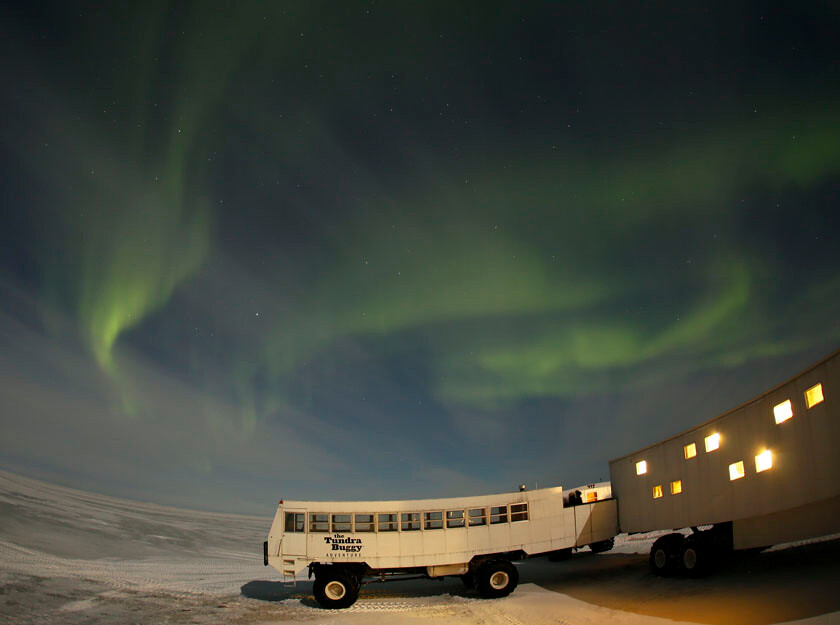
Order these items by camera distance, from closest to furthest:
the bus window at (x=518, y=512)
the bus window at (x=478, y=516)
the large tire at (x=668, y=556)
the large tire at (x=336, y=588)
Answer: the large tire at (x=668, y=556), the large tire at (x=336, y=588), the bus window at (x=478, y=516), the bus window at (x=518, y=512)

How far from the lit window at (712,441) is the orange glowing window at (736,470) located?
1.04m

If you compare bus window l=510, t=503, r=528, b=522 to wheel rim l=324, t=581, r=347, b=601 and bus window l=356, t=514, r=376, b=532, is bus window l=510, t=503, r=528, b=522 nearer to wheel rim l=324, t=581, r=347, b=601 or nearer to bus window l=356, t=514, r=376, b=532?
bus window l=356, t=514, r=376, b=532

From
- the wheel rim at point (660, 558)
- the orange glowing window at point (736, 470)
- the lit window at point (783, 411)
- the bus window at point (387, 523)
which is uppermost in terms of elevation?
the lit window at point (783, 411)

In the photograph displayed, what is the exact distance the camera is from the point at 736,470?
17719 mm

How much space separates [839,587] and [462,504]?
1255 centimetres

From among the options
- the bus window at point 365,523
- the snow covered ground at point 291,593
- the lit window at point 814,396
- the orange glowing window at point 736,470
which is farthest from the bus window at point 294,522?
the lit window at point 814,396

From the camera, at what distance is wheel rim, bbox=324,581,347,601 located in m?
19.8

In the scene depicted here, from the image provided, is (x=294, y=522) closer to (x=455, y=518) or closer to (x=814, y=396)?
(x=455, y=518)

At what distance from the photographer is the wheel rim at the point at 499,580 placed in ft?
66.1

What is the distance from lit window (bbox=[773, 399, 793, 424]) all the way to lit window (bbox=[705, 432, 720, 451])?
3.18m

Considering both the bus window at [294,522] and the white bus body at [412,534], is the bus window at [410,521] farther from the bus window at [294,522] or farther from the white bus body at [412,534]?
the bus window at [294,522]

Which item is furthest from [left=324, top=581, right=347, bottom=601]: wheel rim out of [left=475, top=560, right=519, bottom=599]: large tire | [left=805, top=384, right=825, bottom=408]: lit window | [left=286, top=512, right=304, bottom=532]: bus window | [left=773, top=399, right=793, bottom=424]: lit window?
[left=805, top=384, right=825, bottom=408]: lit window

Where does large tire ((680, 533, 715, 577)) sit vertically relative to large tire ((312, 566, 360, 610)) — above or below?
above

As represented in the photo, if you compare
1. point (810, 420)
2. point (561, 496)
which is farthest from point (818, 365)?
point (561, 496)
